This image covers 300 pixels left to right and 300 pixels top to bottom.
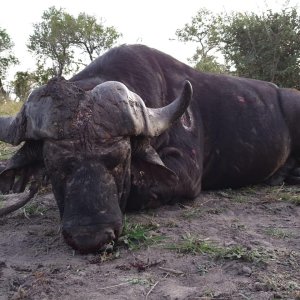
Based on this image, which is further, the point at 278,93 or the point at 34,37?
the point at 34,37

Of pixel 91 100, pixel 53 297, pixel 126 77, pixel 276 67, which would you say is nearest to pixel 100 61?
pixel 126 77

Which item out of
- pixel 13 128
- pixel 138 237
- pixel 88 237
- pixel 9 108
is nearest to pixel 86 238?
pixel 88 237

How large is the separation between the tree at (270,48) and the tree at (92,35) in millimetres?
23521

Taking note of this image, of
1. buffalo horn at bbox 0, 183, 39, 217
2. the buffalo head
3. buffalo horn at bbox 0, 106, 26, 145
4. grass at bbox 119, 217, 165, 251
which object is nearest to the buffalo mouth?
the buffalo head

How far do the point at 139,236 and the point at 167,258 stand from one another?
0.39 meters

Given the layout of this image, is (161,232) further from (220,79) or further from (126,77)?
(220,79)

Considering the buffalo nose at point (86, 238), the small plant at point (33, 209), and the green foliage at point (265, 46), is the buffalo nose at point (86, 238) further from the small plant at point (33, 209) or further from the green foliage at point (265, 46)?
the green foliage at point (265, 46)

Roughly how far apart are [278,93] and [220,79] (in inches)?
32.1

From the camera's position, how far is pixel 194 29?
125 feet

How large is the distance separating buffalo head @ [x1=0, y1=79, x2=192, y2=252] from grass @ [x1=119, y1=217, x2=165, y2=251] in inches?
4.8

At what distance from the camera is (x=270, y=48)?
566 inches

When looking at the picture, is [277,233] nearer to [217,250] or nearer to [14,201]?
[217,250]

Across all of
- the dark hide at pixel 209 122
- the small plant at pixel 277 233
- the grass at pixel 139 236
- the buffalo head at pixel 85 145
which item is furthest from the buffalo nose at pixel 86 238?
the small plant at pixel 277 233

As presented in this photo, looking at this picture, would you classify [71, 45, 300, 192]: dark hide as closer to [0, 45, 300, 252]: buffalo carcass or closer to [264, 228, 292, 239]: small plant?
[0, 45, 300, 252]: buffalo carcass
